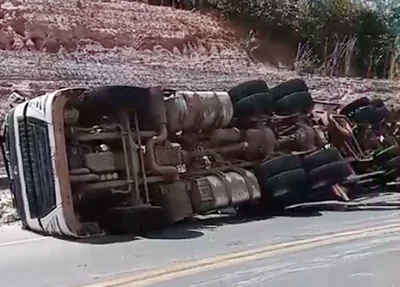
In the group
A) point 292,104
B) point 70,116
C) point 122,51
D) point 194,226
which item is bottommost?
point 194,226

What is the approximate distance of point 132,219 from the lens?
34.6ft

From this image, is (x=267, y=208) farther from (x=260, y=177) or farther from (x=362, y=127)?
(x=362, y=127)

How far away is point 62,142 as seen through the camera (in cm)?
1041

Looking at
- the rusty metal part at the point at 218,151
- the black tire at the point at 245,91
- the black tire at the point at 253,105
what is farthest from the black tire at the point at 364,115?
the rusty metal part at the point at 218,151

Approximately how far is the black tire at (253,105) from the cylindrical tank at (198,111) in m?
0.24

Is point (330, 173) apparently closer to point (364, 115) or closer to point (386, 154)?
point (364, 115)

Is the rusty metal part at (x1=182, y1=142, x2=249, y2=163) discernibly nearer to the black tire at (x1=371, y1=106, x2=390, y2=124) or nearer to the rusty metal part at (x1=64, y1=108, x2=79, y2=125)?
the rusty metal part at (x1=64, y1=108, x2=79, y2=125)

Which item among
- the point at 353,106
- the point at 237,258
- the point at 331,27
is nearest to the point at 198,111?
the point at 237,258

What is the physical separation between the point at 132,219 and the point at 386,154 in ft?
21.4

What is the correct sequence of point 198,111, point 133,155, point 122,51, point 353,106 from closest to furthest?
point 133,155, point 198,111, point 353,106, point 122,51

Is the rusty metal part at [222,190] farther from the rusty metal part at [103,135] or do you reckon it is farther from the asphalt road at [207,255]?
the rusty metal part at [103,135]

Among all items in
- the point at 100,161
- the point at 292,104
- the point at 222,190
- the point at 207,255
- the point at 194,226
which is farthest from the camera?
the point at 292,104

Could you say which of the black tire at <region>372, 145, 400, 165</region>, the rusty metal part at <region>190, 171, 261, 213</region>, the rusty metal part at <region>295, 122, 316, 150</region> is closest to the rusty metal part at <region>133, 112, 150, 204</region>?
the rusty metal part at <region>190, 171, 261, 213</region>

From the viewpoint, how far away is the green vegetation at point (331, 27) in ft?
86.3
